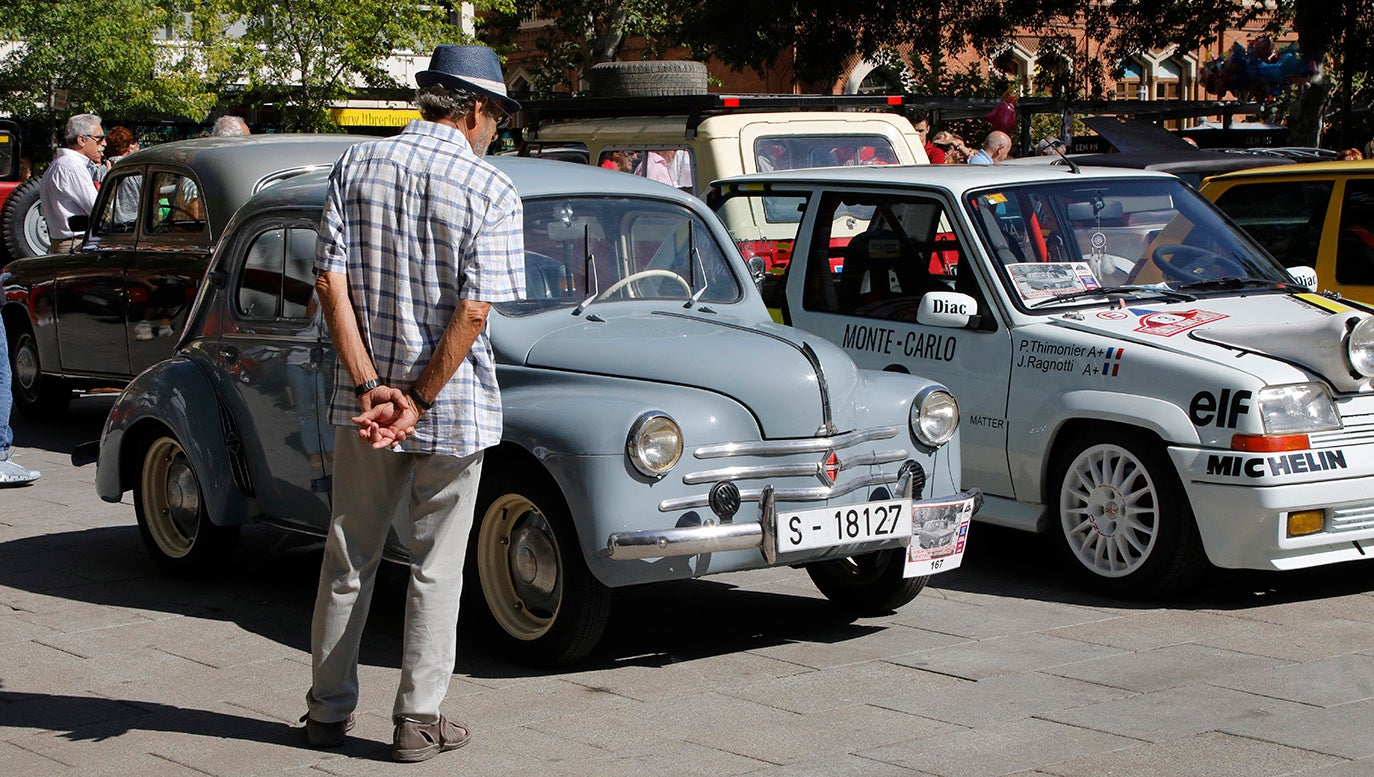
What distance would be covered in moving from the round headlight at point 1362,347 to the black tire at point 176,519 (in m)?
4.51

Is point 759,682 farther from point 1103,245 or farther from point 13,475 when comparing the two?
point 13,475

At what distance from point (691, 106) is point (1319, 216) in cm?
448

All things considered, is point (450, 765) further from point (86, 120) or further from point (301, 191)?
point (86, 120)

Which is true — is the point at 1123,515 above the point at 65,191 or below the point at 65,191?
below

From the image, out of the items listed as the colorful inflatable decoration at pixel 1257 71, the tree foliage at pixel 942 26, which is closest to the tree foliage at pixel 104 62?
the tree foliage at pixel 942 26

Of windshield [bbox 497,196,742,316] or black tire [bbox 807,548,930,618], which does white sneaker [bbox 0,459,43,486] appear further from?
black tire [bbox 807,548,930,618]

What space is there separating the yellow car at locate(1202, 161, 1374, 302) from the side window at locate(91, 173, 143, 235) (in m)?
6.88

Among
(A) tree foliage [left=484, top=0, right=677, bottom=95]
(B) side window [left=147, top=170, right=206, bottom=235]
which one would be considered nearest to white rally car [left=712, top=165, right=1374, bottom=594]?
(B) side window [left=147, top=170, right=206, bottom=235]

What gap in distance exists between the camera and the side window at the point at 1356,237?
911 cm

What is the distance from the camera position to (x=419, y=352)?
4645 mm

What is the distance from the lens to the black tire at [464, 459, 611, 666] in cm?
552

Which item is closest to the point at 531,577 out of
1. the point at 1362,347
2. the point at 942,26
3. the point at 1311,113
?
the point at 1362,347

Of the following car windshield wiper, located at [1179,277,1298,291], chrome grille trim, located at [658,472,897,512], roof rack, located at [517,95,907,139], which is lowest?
chrome grille trim, located at [658,472,897,512]

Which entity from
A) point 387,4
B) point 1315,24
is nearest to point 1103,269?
point 1315,24
